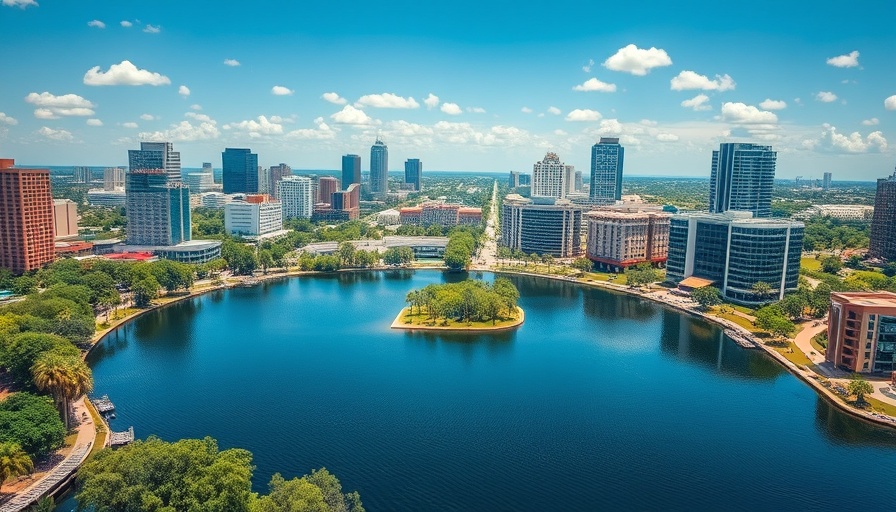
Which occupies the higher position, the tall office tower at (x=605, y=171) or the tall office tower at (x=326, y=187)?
the tall office tower at (x=605, y=171)

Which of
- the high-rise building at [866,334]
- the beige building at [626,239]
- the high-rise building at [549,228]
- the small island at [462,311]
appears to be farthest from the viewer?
the high-rise building at [549,228]

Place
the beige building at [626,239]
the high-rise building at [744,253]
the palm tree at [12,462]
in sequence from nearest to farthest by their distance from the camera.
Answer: the palm tree at [12,462]
the high-rise building at [744,253]
the beige building at [626,239]

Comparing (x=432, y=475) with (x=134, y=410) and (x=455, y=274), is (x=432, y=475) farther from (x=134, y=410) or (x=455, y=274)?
(x=455, y=274)

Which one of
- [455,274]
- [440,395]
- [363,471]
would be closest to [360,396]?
[440,395]

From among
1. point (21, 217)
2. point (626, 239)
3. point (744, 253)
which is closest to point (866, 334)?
point (744, 253)

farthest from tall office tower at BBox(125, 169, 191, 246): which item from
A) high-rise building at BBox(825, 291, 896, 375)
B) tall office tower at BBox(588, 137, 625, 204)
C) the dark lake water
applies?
tall office tower at BBox(588, 137, 625, 204)

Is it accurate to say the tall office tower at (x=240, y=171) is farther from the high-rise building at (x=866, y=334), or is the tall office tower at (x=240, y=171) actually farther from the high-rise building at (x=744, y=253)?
the high-rise building at (x=866, y=334)

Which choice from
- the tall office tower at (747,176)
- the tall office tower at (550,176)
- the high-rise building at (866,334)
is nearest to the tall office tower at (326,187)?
the tall office tower at (550,176)

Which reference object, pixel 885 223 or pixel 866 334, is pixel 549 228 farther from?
pixel 866 334
